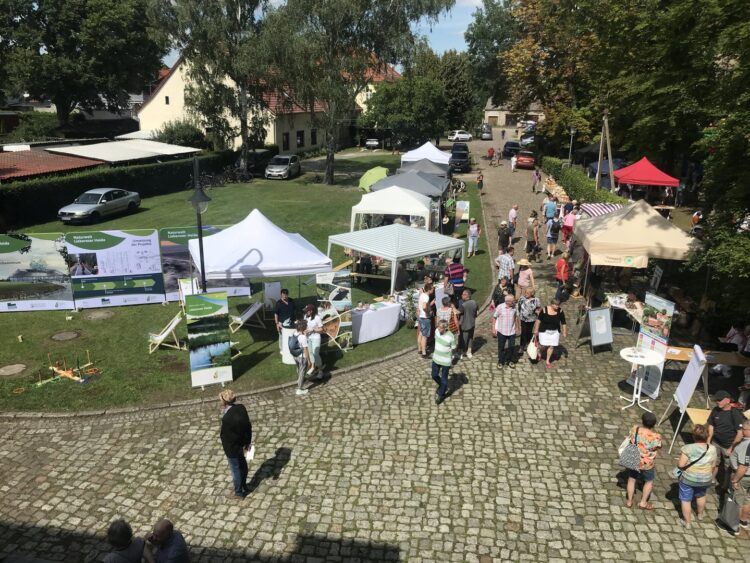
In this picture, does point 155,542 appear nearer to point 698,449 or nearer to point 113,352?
point 698,449

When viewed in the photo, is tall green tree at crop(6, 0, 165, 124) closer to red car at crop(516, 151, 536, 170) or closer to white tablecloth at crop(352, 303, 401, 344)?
red car at crop(516, 151, 536, 170)

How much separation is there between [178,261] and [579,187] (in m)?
20.0

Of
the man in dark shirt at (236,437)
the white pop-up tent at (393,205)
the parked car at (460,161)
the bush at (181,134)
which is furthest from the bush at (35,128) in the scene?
the man in dark shirt at (236,437)

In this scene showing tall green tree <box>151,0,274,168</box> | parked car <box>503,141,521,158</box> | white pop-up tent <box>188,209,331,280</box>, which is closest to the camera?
white pop-up tent <box>188,209,331,280</box>

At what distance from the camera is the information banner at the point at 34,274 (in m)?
13.9

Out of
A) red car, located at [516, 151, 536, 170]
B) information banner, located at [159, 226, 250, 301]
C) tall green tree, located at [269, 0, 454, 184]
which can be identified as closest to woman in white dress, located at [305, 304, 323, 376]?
information banner, located at [159, 226, 250, 301]

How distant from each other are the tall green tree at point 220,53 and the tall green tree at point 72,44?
18.4m

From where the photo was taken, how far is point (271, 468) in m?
8.28

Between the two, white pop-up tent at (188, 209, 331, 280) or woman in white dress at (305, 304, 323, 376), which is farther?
white pop-up tent at (188, 209, 331, 280)

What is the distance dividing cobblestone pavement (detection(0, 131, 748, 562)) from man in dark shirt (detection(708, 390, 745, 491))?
0.57m

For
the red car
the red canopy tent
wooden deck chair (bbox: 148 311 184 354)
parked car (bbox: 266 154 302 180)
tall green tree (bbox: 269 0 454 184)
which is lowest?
wooden deck chair (bbox: 148 311 184 354)

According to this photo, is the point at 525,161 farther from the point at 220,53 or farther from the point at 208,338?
the point at 208,338

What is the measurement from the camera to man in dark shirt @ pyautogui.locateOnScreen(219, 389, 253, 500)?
7254mm

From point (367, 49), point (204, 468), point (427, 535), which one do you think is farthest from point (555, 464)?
point (367, 49)
